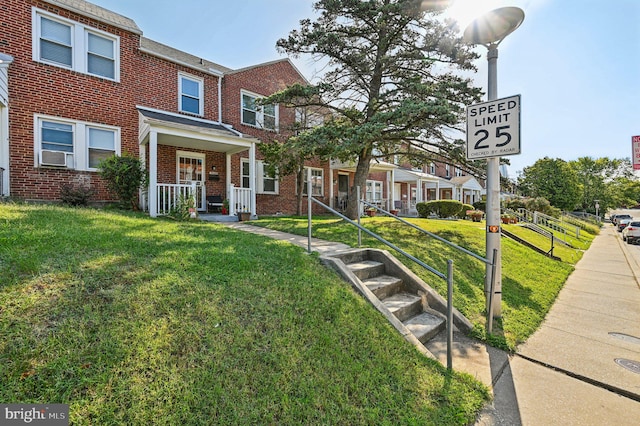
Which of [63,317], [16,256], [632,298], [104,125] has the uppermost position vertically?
[104,125]

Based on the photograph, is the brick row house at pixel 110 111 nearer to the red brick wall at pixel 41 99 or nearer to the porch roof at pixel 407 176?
the red brick wall at pixel 41 99

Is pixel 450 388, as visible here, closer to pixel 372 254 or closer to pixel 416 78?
pixel 372 254

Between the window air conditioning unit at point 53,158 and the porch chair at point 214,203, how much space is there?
4321 mm

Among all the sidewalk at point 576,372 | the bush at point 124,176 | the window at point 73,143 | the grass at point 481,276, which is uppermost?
the window at point 73,143

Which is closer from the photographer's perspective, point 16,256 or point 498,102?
point 16,256

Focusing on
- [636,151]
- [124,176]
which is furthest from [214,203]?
[636,151]

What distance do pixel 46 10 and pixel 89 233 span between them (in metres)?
8.95

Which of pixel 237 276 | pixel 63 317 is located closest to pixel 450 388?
pixel 237 276

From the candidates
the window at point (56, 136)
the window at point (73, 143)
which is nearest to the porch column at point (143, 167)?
the window at point (73, 143)

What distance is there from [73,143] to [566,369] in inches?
492

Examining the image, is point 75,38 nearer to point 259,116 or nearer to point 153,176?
point 153,176

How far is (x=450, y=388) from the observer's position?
272 cm

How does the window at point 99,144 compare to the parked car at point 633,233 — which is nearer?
the window at point 99,144

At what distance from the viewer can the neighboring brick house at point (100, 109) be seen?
816cm
